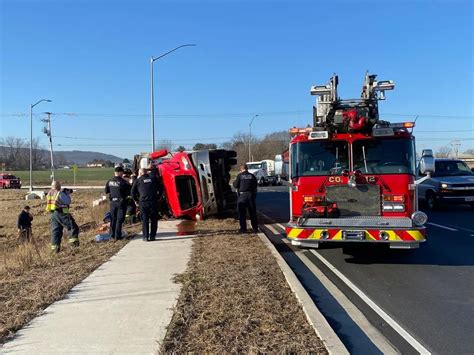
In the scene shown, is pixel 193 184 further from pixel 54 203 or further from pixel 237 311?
pixel 237 311

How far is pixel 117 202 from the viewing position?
37.5ft

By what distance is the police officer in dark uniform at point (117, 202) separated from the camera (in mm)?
11305

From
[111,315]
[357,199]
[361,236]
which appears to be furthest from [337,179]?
[111,315]

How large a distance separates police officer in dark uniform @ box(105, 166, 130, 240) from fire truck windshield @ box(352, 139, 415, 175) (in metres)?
5.49

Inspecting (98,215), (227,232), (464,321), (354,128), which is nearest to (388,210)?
(354,128)

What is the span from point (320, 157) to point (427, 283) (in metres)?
3.02

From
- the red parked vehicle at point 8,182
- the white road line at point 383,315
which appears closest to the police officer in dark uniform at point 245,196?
the white road line at point 383,315

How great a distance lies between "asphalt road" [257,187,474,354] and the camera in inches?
211

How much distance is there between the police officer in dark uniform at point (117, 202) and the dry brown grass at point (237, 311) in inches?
120

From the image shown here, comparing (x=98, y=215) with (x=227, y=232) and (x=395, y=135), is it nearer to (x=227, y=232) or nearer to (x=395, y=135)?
(x=227, y=232)

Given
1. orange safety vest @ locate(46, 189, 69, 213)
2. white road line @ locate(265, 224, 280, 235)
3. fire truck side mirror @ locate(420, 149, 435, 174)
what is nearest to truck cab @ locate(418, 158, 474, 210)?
white road line @ locate(265, 224, 280, 235)

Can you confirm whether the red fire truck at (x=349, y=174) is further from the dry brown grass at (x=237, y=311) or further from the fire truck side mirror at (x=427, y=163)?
the dry brown grass at (x=237, y=311)

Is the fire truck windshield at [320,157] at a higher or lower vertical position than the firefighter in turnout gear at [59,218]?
higher

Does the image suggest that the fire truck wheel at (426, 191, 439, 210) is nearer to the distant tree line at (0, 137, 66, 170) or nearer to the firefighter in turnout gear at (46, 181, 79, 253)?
the firefighter in turnout gear at (46, 181, 79, 253)
